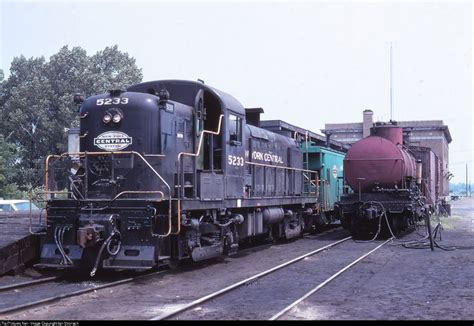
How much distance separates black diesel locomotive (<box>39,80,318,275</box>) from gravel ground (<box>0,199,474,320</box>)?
21.5 inches

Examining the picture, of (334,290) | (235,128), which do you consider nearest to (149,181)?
(235,128)

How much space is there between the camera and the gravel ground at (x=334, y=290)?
7.63 metres

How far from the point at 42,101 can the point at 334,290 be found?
3656 centimetres

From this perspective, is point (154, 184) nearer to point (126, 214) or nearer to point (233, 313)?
point (126, 214)

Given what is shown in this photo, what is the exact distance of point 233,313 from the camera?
7680mm

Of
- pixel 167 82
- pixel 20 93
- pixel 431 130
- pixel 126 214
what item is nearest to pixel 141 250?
pixel 126 214

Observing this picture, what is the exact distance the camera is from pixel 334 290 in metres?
9.64

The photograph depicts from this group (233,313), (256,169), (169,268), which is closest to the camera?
(233,313)

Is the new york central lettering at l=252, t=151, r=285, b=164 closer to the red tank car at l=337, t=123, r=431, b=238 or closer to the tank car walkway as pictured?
the red tank car at l=337, t=123, r=431, b=238

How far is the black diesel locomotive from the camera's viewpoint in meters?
10.2

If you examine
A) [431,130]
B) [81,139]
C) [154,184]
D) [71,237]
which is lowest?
[71,237]

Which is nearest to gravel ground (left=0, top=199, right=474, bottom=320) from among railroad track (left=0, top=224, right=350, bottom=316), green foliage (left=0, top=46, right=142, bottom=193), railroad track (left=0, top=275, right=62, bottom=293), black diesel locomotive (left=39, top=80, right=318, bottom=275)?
railroad track (left=0, top=224, right=350, bottom=316)

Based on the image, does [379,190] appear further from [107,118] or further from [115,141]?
[107,118]

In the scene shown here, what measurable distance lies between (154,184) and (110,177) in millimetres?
861
